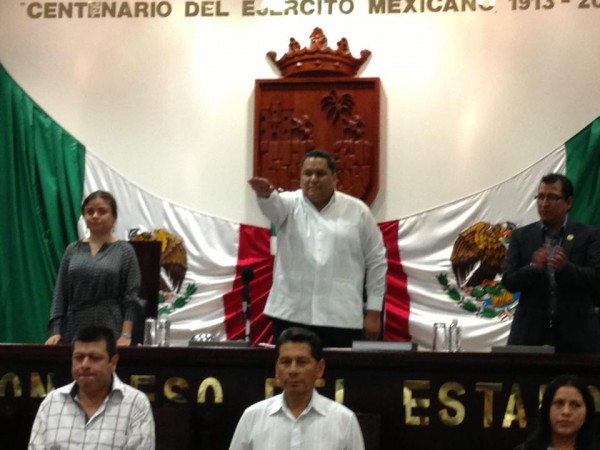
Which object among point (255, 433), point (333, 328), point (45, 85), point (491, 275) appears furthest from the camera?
point (45, 85)

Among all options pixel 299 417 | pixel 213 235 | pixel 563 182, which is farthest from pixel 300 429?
pixel 213 235

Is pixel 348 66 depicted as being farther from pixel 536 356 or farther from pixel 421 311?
pixel 536 356

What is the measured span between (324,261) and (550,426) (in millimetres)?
1329

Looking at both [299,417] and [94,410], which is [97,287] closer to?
[94,410]

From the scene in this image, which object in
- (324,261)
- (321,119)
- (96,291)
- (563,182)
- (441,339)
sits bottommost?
(441,339)

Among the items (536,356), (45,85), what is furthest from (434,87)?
(536,356)

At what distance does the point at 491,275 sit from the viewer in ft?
22.1

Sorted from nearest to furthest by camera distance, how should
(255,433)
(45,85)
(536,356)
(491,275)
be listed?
(255,433) → (536,356) → (491,275) → (45,85)

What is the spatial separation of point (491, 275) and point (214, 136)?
1.87m

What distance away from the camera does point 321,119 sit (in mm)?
6883

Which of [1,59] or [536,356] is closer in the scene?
[536,356]

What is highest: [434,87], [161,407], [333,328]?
[434,87]

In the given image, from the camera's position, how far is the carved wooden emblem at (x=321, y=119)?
22.4ft

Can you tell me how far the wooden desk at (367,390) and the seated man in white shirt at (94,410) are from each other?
45 cm
